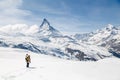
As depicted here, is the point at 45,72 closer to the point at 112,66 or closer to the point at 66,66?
the point at 66,66

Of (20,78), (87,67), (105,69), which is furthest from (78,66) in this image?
(20,78)

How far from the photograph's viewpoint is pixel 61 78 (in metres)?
33.3

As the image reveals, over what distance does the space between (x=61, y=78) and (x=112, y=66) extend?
995 centimetres

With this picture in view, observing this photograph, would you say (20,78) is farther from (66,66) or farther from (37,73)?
(66,66)

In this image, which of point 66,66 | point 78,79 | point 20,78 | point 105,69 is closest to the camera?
point 78,79

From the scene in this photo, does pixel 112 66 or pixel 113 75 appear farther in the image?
pixel 112 66

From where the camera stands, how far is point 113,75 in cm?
3416

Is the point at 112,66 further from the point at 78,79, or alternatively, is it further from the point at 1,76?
the point at 1,76

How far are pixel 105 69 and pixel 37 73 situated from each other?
9.66m

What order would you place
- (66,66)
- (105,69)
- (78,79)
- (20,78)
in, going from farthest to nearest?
(66,66)
(105,69)
(20,78)
(78,79)

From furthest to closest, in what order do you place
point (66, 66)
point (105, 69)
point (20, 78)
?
point (66, 66) → point (105, 69) → point (20, 78)

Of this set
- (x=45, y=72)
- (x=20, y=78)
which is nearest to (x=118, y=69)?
(x=45, y=72)

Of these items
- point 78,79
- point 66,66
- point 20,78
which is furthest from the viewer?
point 66,66

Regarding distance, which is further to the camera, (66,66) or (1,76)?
(66,66)
